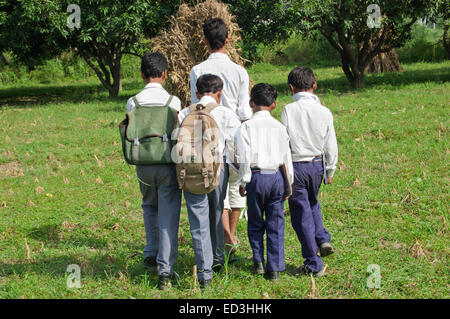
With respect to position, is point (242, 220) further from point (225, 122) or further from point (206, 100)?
point (206, 100)

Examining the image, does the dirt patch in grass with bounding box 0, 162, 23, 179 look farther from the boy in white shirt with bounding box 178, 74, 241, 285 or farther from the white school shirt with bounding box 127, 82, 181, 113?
the boy in white shirt with bounding box 178, 74, 241, 285

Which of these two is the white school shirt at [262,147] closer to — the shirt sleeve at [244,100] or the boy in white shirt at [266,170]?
the boy in white shirt at [266,170]

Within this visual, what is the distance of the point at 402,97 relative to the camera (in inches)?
474

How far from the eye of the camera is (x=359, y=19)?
1506 centimetres

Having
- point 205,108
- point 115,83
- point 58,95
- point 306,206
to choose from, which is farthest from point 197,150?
point 58,95

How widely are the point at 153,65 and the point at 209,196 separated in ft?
3.67

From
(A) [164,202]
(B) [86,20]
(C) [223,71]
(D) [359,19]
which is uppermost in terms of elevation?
(B) [86,20]

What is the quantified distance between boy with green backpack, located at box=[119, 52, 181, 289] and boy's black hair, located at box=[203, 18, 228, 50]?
0.46m

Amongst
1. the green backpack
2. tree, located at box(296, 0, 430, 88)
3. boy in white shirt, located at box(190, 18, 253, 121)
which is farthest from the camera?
tree, located at box(296, 0, 430, 88)

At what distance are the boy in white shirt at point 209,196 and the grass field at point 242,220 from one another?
279 mm

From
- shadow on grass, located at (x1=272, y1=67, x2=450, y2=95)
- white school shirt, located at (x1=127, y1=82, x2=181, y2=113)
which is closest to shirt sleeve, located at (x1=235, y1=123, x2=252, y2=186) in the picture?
white school shirt, located at (x1=127, y1=82, x2=181, y2=113)

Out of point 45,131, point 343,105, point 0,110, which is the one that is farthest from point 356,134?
point 0,110

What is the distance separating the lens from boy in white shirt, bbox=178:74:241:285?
3945mm

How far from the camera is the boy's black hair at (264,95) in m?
4.06
